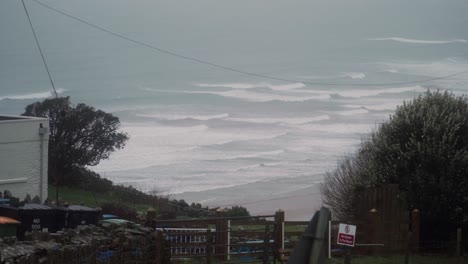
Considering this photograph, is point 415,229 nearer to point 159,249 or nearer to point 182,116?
point 159,249

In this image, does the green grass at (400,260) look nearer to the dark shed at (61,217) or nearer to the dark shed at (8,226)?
the dark shed at (61,217)

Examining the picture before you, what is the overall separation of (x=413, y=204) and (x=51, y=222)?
9.92 m

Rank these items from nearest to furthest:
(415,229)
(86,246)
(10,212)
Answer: (86,246), (10,212), (415,229)

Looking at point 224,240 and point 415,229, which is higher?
point 415,229

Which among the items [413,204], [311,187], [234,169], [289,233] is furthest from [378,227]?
[234,169]

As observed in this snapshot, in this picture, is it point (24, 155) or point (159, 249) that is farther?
point (24, 155)

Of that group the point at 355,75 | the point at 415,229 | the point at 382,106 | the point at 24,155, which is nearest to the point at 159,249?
the point at 415,229

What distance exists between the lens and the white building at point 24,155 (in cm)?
3016

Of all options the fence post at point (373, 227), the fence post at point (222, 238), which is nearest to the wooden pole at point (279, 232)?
the fence post at point (222, 238)

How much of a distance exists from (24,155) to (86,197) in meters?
6.89

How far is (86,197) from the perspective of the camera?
3694 centimetres

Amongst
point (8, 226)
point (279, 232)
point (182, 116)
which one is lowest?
point (279, 232)

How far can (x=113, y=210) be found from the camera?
3000 centimetres

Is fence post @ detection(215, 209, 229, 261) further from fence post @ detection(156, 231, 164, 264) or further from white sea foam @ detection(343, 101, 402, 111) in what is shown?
white sea foam @ detection(343, 101, 402, 111)
